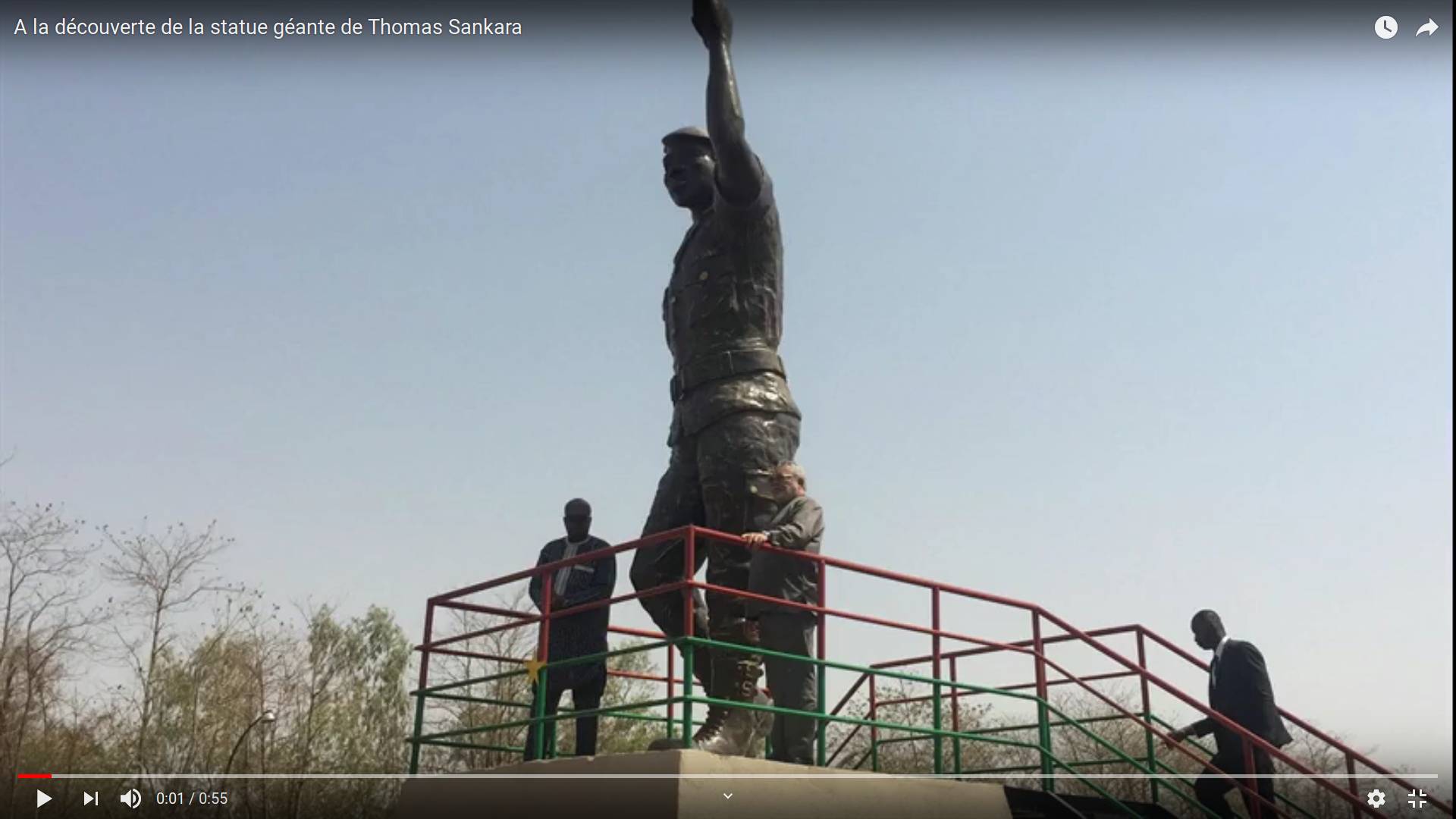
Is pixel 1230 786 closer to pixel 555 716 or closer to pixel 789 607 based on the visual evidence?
pixel 789 607

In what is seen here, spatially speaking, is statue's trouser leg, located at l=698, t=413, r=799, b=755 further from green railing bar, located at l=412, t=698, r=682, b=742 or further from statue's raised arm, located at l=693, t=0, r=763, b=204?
statue's raised arm, located at l=693, t=0, r=763, b=204

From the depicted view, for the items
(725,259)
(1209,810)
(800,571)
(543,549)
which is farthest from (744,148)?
(1209,810)

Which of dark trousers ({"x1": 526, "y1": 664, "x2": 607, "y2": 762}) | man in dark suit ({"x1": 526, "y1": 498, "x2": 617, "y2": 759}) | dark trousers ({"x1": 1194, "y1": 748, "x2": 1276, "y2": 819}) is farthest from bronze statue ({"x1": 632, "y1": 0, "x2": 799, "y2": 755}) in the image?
dark trousers ({"x1": 1194, "y1": 748, "x2": 1276, "y2": 819})

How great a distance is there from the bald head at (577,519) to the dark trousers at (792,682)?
2.00m

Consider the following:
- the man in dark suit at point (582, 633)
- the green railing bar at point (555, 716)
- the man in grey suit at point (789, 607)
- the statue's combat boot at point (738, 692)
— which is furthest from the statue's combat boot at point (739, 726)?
the man in dark suit at point (582, 633)

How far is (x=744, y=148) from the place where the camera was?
7.55 meters

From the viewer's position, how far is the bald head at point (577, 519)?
8.93 meters

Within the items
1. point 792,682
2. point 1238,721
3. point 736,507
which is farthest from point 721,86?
point 1238,721

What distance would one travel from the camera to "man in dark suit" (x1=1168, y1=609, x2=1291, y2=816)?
8781 mm

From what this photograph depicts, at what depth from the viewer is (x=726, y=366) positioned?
7781 millimetres

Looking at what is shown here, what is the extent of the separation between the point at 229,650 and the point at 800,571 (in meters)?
17.4

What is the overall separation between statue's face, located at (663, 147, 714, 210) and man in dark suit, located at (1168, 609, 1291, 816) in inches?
169

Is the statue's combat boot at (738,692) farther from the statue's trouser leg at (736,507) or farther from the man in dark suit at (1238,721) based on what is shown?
the man in dark suit at (1238,721)

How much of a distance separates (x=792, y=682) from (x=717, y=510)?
1.05 m
